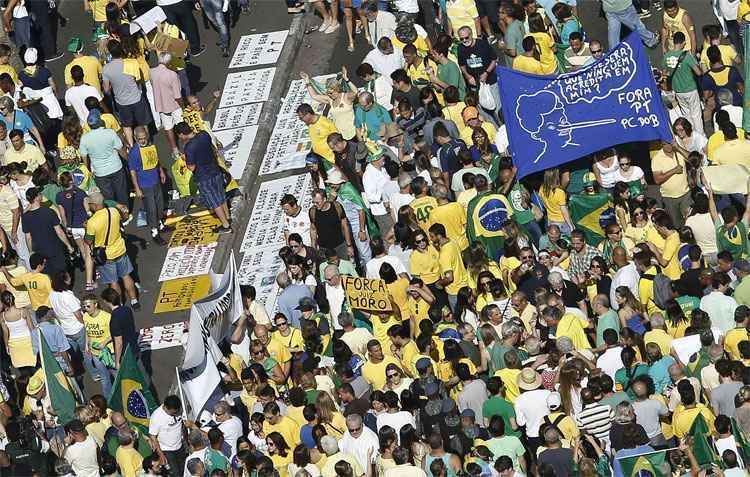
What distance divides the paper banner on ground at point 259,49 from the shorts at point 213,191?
406cm

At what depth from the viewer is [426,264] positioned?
2427cm

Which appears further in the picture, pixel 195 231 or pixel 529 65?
pixel 195 231

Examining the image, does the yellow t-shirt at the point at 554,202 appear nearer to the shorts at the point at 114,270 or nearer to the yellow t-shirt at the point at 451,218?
the yellow t-shirt at the point at 451,218

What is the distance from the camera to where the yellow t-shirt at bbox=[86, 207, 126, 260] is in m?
26.2

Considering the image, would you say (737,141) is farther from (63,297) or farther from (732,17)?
(63,297)

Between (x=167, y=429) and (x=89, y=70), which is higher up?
(x=167, y=429)

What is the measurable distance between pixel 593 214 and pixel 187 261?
20.1 ft

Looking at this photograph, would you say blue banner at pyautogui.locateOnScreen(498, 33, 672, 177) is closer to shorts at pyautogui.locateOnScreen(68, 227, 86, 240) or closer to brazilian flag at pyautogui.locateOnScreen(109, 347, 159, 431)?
brazilian flag at pyautogui.locateOnScreen(109, 347, 159, 431)

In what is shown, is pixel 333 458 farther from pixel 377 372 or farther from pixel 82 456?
pixel 82 456

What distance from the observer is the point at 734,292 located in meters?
22.7

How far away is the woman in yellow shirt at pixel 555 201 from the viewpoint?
2550 centimetres

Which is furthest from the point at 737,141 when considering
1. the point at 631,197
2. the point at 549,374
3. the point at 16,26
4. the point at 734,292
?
the point at 16,26

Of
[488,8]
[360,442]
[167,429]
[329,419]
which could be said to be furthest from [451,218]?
[488,8]

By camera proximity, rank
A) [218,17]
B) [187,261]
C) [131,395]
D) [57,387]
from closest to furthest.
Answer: [131,395]
[57,387]
[187,261]
[218,17]
